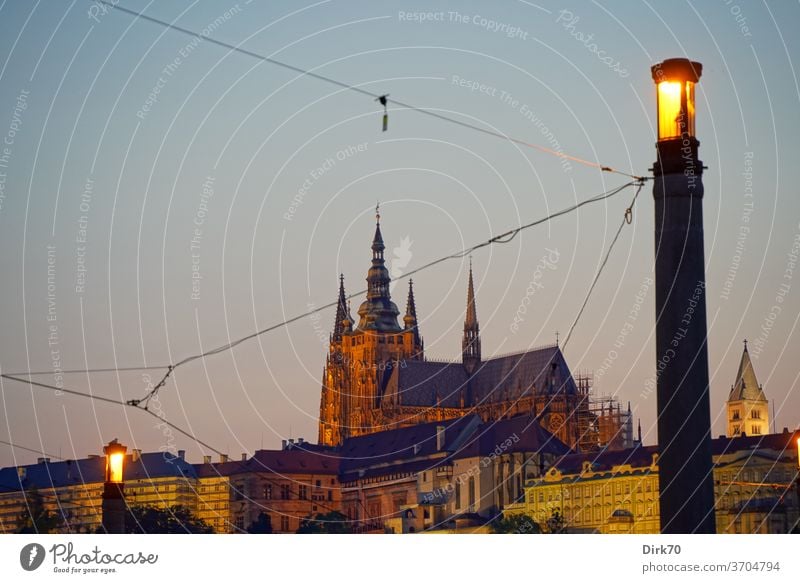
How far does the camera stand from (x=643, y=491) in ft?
492

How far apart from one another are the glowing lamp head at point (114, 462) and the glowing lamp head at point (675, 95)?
13379 mm

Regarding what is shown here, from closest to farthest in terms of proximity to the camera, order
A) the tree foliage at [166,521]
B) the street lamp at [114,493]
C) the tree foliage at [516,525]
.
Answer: the street lamp at [114,493] → the tree foliage at [166,521] → the tree foliage at [516,525]

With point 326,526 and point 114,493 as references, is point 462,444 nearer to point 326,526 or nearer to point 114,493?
point 326,526

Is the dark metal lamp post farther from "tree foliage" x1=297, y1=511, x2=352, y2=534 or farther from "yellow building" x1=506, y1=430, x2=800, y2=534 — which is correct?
"tree foliage" x1=297, y1=511, x2=352, y2=534

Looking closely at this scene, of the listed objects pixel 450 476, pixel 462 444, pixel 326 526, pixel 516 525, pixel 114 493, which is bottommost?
pixel 114 493

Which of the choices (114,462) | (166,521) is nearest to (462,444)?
(166,521)

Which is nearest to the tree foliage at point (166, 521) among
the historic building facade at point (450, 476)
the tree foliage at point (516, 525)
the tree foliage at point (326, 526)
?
the tree foliage at point (326, 526)

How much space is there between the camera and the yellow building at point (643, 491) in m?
136

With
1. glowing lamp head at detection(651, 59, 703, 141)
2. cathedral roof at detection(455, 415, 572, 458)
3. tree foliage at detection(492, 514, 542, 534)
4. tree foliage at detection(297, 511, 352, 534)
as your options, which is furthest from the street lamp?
cathedral roof at detection(455, 415, 572, 458)

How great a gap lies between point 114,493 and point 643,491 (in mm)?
124982

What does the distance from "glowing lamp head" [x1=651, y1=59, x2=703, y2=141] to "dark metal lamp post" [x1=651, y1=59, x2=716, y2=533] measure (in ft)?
0.09

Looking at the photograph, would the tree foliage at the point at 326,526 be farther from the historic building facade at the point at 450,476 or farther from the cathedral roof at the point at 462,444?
the cathedral roof at the point at 462,444
